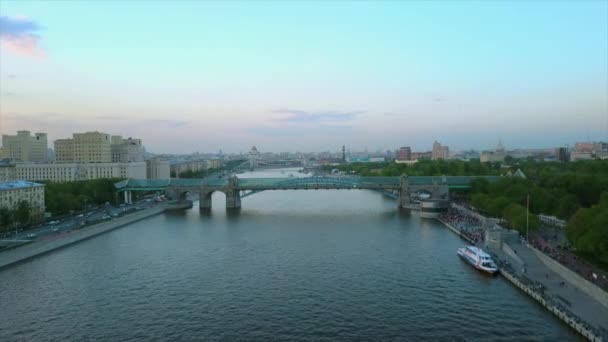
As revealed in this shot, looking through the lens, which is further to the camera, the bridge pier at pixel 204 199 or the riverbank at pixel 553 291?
the bridge pier at pixel 204 199

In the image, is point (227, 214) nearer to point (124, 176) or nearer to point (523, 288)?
point (124, 176)

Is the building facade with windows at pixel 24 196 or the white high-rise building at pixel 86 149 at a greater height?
the white high-rise building at pixel 86 149

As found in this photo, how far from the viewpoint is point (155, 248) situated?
99.3 ft

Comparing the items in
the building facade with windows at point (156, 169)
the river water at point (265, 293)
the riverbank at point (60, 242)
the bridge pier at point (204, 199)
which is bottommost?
the river water at point (265, 293)

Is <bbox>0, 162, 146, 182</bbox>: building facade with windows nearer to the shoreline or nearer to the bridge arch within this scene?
the bridge arch

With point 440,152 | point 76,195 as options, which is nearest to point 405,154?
point 440,152

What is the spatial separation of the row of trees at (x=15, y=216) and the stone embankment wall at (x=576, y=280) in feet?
104

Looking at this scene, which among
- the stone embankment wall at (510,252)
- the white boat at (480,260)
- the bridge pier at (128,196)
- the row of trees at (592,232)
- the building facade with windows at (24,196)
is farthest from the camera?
the bridge pier at (128,196)

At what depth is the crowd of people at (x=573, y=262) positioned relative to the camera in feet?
61.9

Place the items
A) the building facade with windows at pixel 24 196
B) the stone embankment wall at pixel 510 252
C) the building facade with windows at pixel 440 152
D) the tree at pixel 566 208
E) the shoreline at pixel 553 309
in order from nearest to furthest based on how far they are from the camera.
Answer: the shoreline at pixel 553 309
the stone embankment wall at pixel 510 252
the tree at pixel 566 208
the building facade with windows at pixel 24 196
the building facade with windows at pixel 440 152

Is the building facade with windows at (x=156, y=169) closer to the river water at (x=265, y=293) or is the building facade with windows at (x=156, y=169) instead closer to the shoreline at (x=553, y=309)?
the river water at (x=265, y=293)

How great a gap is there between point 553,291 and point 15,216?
3241 cm

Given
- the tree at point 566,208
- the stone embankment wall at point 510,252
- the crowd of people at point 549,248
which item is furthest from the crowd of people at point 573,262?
the tree at point 566,208

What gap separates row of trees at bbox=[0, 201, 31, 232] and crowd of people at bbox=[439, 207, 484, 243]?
29.6 meters
